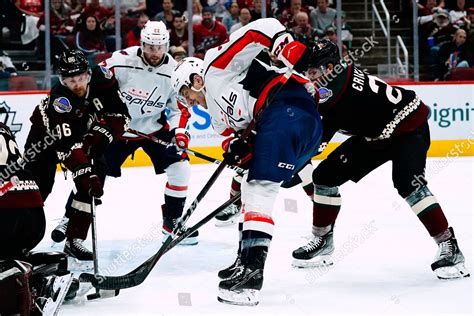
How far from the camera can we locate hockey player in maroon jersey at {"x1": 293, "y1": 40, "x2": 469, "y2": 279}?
3920 mm

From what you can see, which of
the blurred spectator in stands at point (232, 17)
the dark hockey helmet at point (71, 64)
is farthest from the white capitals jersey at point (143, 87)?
the blurred spectator in stands at point (232, 17)

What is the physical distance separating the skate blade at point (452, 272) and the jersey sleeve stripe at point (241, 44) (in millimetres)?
1183

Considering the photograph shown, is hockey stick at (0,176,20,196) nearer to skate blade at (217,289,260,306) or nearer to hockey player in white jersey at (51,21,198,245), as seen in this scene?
skate blade at (217,289,260,306)

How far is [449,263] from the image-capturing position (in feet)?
12.8

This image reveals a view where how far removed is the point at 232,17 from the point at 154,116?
3.60 m

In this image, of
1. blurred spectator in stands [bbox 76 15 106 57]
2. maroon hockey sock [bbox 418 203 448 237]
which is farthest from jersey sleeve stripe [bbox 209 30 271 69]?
blurred spectator in stands [bbox 76 15 106 57]

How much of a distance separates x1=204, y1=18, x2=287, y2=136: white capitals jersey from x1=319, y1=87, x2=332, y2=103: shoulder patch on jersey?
10.7 inches

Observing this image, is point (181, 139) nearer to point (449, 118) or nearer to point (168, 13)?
point (168, 13)

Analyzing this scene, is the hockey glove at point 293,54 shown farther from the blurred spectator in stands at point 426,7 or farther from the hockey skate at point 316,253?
the blurred spectator in stands at point 426,7

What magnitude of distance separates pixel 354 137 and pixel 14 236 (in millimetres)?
1679

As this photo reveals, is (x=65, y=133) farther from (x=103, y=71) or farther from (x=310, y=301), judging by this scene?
(x=310, y=301)

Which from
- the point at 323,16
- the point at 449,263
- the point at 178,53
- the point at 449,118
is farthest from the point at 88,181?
the point at 323,16

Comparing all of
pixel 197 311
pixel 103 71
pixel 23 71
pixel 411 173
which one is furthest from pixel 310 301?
pixel 23 71

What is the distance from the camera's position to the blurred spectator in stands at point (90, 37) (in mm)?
7922
